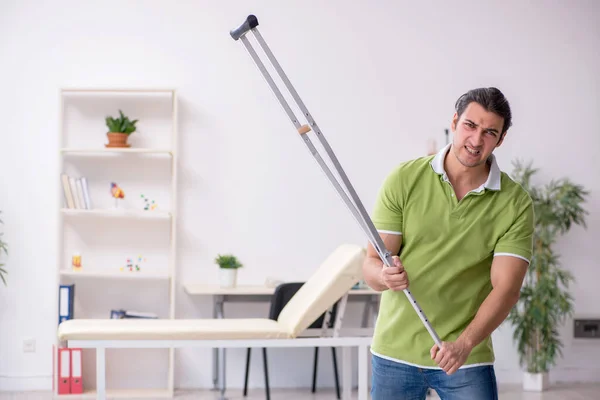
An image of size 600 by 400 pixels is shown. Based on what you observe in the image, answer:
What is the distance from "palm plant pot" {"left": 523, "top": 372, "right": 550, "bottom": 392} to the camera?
514 cm

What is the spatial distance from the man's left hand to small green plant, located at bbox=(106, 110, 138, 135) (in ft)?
10.9

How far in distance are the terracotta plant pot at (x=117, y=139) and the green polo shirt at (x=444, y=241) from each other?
10.2ft

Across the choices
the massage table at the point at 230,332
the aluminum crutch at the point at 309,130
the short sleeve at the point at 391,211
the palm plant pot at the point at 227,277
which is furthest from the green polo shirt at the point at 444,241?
the palm plant pot at the point at 227,277

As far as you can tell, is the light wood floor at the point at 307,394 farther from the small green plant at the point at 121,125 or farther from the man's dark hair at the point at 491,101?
the man's dark hair at the point at 491,101

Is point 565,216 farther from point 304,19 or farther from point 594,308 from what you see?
point 304,19

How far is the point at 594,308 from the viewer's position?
543 centimetres

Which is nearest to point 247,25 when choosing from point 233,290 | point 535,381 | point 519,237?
point 519,237

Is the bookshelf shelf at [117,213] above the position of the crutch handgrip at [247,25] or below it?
below

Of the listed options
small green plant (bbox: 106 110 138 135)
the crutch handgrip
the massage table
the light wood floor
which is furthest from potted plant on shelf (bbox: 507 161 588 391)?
the crutch handgrip

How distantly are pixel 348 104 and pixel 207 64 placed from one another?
90 centimetres

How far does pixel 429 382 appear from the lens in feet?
6.84

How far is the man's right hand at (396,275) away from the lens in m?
1.90

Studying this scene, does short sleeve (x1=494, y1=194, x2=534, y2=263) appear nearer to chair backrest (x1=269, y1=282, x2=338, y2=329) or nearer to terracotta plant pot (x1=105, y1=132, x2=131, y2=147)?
chair backrest (x1=269, y1=282, x2=338, y2=329)

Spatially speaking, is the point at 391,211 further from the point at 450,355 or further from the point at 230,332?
the point at 230,332
